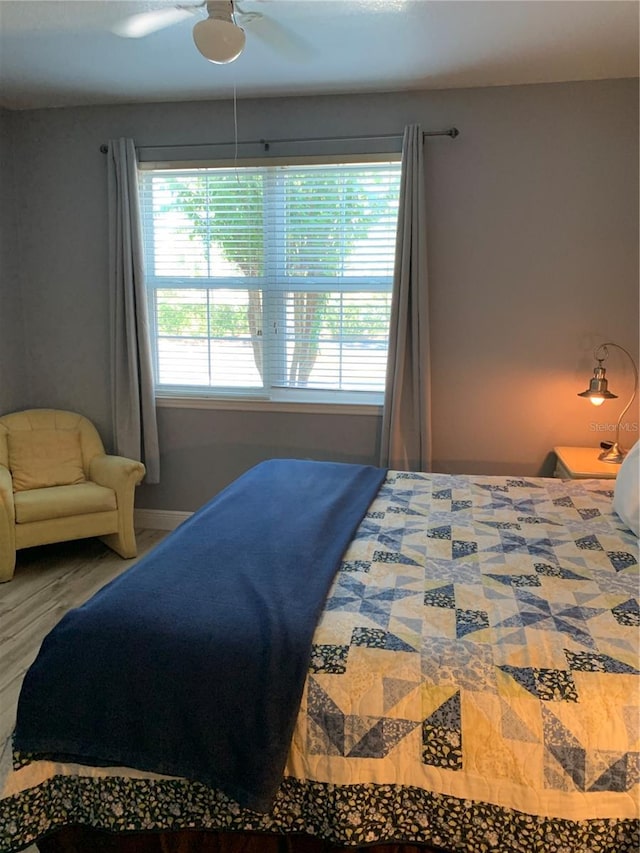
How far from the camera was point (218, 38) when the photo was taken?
7.51 ft

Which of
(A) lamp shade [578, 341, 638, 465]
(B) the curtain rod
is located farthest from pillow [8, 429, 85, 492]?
(A) lamp shade [578, 341, 638, 465]

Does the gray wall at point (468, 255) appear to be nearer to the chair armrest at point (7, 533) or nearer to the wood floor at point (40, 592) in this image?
the wood floor at point (40, 592)

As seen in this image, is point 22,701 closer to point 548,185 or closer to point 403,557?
point 403,557

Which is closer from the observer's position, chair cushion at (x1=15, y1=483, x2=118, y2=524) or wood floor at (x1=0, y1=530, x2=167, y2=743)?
wood floor at (x1=0, y1=530, x2=167, y2=743)

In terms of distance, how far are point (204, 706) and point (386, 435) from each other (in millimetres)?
2297

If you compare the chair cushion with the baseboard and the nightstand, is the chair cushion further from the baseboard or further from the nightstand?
the nightstand

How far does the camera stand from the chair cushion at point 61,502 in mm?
3152

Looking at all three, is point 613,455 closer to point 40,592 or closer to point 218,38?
point 218,38

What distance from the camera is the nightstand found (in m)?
2.77

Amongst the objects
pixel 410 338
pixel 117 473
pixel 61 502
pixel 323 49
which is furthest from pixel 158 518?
pixel 323 49

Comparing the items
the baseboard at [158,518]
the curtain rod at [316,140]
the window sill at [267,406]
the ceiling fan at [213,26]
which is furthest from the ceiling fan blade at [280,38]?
the baseboard at [158,518]

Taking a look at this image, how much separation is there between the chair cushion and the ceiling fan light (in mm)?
2228

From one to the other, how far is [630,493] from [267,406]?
2.16m

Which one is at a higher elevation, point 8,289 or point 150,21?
point 150,21
